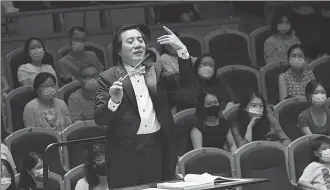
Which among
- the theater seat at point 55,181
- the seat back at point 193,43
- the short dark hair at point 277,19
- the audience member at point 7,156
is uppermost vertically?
the short dark hair at point 277,19

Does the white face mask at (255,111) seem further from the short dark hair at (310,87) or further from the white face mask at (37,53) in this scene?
the white face mask at (37,53)

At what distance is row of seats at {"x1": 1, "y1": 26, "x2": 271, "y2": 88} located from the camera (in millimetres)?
4215

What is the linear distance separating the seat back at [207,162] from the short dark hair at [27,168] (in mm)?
637

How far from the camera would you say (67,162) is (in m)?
3.56

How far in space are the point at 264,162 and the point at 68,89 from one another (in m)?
1.11

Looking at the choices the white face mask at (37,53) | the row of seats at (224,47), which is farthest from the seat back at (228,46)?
the white face mask at (37,53)

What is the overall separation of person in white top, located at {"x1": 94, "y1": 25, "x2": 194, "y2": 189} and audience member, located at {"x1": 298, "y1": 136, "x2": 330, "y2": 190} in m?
1.16

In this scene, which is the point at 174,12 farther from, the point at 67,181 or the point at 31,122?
the point at 67,181

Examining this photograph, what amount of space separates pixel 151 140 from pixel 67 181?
2.87 feet

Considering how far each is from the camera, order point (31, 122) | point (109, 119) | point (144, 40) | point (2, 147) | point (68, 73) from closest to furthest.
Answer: point (109, 119), point (144, 40), point (2, 147), point (31, 122), point (68, 73)

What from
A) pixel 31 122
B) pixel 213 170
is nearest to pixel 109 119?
pixel 213 170

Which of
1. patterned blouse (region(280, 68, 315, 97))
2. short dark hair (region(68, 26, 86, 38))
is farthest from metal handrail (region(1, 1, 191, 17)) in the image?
patterned blouse (region(280, 68, 315, 97))

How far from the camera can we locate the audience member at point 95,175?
3186 millimetres

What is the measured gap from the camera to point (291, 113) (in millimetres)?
3867
